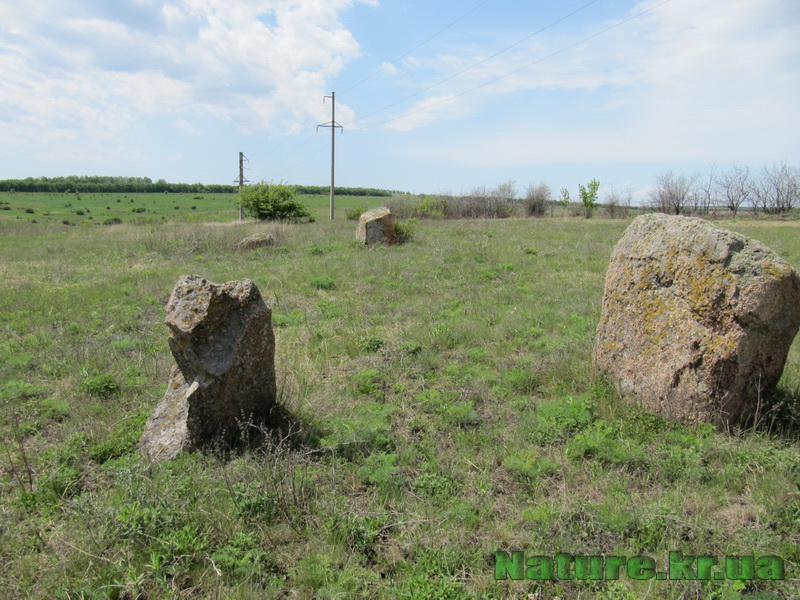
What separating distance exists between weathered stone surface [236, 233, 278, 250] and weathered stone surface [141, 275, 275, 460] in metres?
16.0

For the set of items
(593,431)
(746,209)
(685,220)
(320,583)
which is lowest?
(320,583)

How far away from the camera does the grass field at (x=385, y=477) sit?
3.38 meters

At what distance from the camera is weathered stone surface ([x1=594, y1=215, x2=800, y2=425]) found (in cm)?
495

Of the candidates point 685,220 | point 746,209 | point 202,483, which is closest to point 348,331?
point 202,483

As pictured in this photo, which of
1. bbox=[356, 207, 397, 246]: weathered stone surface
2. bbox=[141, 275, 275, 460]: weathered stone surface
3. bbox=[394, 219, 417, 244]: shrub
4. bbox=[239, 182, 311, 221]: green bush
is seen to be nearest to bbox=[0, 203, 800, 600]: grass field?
bbox=[141, 275, 275, 460]: weathered stone surface

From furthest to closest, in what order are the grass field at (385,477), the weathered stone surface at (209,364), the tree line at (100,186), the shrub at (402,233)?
the tree line at (100,186), the shrub at (402,233), the weathered stone surface at (209,364), the grass field at (385,477)

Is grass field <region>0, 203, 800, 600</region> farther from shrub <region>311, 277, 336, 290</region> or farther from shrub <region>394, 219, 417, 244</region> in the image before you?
shrub <region>394, 219, 417, 244</region>

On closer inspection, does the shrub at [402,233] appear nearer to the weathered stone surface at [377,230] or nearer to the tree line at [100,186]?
the weathered stone surface at [377,230]

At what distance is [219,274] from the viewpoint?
15.4m

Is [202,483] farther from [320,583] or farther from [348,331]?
[348,331]

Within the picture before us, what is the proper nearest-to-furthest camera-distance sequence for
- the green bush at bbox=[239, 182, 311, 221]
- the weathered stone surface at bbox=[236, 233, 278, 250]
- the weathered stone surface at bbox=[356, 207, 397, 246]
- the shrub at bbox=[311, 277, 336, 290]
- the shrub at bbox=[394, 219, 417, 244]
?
the shrub at bbox=[311, 277, 336, 290] < the weathered stone surface at bbox=[236, 233, 278, 250] < the weathered stone surface at bbox=[356, 207, 397, 246] < the shrub at bbox=[394, 219, 417, 244] < the green bush at bbox=[239, 182, 311, 221]

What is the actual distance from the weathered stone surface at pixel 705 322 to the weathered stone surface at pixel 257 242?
17.6 meters

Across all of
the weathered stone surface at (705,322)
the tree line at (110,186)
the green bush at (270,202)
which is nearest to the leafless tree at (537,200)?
the green bush at (270,202)

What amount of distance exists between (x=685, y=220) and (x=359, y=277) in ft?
32.2
